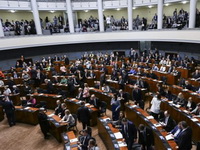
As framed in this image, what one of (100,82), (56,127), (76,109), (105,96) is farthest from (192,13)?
(56,127)

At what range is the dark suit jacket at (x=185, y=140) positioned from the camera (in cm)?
508

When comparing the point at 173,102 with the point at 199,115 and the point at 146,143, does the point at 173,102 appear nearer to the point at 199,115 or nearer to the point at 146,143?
the point at 199,115

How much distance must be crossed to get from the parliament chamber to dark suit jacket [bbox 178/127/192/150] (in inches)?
1.0

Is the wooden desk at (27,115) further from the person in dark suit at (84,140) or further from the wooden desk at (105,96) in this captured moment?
the person in dark suit at (84,140)

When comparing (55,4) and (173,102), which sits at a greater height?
(55,4)

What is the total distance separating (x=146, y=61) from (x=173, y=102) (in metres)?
8.31

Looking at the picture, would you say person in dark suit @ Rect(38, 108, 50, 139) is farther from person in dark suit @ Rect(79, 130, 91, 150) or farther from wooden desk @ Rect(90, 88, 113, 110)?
wooden desk @ Rect(90, 88, 113, 110)

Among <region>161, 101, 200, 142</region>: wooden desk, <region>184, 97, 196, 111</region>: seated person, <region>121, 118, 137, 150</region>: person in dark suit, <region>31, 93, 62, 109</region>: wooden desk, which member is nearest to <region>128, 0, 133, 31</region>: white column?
<region>31, 93, 62, 109</region>: wooden desk

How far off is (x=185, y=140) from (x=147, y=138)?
1.10 meters

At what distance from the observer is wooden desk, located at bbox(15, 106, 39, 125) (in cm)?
874

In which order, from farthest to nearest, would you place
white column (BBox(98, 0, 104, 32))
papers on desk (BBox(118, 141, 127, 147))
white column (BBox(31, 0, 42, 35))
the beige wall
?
the beige wall
white column (BBox(98, 0, 104, 32))
white column (BBox(31, 0, 42, 35))
papers on desk (BBox(118, 141, 127, 147))

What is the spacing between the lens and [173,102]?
8.24 meters

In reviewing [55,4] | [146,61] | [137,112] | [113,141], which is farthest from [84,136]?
[55,4]

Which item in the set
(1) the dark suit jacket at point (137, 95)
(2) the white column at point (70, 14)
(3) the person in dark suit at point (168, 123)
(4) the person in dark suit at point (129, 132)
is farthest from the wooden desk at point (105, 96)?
(2) the white column at point (70, 14)
